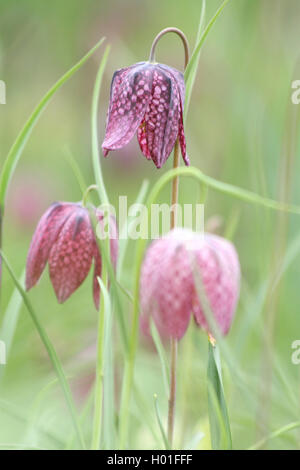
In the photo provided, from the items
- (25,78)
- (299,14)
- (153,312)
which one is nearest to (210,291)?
(153,312)

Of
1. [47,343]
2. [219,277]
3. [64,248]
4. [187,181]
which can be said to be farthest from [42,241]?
[187,181]

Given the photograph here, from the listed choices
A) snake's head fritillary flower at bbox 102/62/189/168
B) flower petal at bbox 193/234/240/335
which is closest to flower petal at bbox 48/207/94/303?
snake's head fritillary flower at bbox 102/62/189/168

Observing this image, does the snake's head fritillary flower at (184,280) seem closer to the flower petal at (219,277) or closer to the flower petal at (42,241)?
the flower petal at (219,277)

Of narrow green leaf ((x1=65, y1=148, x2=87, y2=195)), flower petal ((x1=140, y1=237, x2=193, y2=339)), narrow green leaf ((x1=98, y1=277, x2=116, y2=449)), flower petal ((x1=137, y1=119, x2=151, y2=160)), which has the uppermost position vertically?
flower petal ((x1=137, y1=119, x2=151, y2=160))

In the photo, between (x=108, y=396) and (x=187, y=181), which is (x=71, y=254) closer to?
(x=108, y=396)

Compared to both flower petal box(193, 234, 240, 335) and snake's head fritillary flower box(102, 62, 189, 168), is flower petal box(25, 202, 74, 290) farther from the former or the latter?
flower petal box(193, 234, 240, 335)

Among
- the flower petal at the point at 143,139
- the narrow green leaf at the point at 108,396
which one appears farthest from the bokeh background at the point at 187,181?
the flower petal at the point at 143,139
